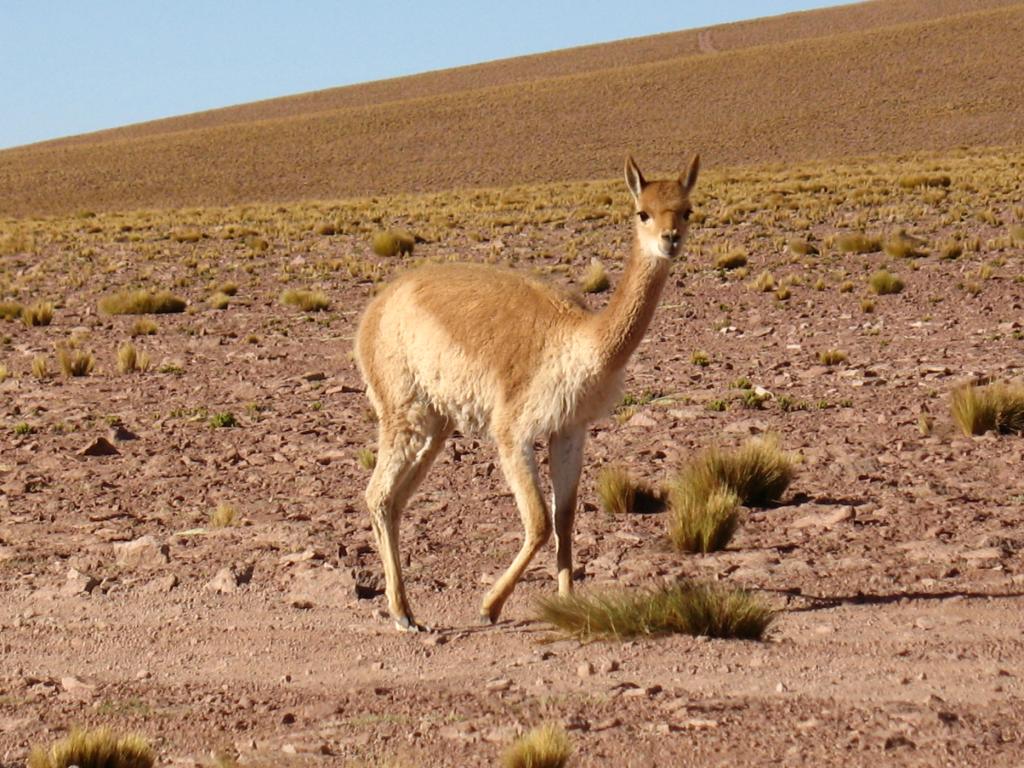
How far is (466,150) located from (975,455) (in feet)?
199

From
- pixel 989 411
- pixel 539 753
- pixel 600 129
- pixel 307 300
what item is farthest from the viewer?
pixel 600 129

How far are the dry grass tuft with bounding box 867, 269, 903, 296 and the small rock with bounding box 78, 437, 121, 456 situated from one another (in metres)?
10.5

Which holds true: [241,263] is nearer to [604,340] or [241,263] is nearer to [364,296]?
[364,296]

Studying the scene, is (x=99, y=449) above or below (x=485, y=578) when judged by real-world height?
above

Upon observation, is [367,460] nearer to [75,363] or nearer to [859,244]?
[75,363]

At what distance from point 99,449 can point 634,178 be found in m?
6.05

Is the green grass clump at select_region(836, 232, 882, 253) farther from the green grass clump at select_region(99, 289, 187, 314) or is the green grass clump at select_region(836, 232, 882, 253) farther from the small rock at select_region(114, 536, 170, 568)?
the small rock at select_region(114, 536, 170, 568)

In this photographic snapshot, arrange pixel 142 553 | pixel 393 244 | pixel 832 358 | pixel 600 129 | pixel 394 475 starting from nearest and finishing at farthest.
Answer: pixel 394 475, pixel 142 553, pixel 832 358, pixel 393 244, pixel 600 129

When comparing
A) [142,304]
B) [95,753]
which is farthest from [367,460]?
[142,304]

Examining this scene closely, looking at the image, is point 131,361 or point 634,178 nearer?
point 634,178

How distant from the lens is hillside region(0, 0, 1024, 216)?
6181 centimetres

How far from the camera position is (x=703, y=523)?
26.3ft

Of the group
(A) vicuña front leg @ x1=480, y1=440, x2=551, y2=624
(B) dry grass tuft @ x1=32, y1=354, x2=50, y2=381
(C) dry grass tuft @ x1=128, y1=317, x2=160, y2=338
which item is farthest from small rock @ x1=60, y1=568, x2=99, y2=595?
(C) dry grass tuft @ x1=128, y1=317, x2=160, y2=338

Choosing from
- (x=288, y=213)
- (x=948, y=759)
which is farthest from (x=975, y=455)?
(x=288, y=213)
